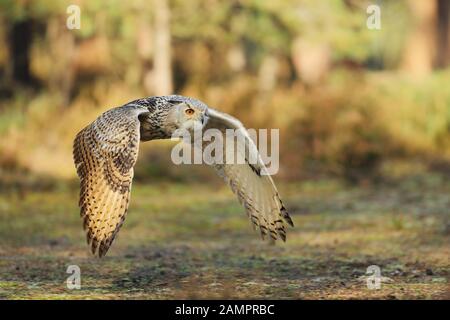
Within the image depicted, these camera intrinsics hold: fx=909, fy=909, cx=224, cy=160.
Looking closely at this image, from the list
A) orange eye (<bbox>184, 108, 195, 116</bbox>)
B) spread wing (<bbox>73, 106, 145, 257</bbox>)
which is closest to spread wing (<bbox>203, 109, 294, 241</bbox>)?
orange eye (<bbox>184, 108, 195, 116</bbox>)

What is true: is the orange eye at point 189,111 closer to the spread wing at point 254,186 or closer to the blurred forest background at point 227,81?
the spread wing at point 254,186

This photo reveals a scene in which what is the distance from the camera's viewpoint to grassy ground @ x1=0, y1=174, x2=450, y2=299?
7887mm

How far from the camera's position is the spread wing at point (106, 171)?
6977mm

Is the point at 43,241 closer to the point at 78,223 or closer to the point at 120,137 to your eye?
the point at 78,223

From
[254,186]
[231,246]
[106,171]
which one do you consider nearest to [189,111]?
[254,186]

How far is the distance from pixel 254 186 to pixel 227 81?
14.2 meters

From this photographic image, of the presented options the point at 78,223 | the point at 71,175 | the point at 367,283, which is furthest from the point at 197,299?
the point at 71,175

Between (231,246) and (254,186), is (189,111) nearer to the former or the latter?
(254,186)

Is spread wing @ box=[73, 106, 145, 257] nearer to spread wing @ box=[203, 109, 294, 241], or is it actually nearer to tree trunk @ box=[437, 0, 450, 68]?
spread wing @ box=[203, 109, 294, 241]

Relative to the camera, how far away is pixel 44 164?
1530cm

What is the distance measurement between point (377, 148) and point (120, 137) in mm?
9747

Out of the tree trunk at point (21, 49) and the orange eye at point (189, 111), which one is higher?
the tree trunk at point (21, 49)

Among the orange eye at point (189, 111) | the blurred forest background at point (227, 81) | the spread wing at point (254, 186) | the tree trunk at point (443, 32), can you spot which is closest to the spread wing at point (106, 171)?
the orange eye at point (189, 111)

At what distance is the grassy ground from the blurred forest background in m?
0.98
